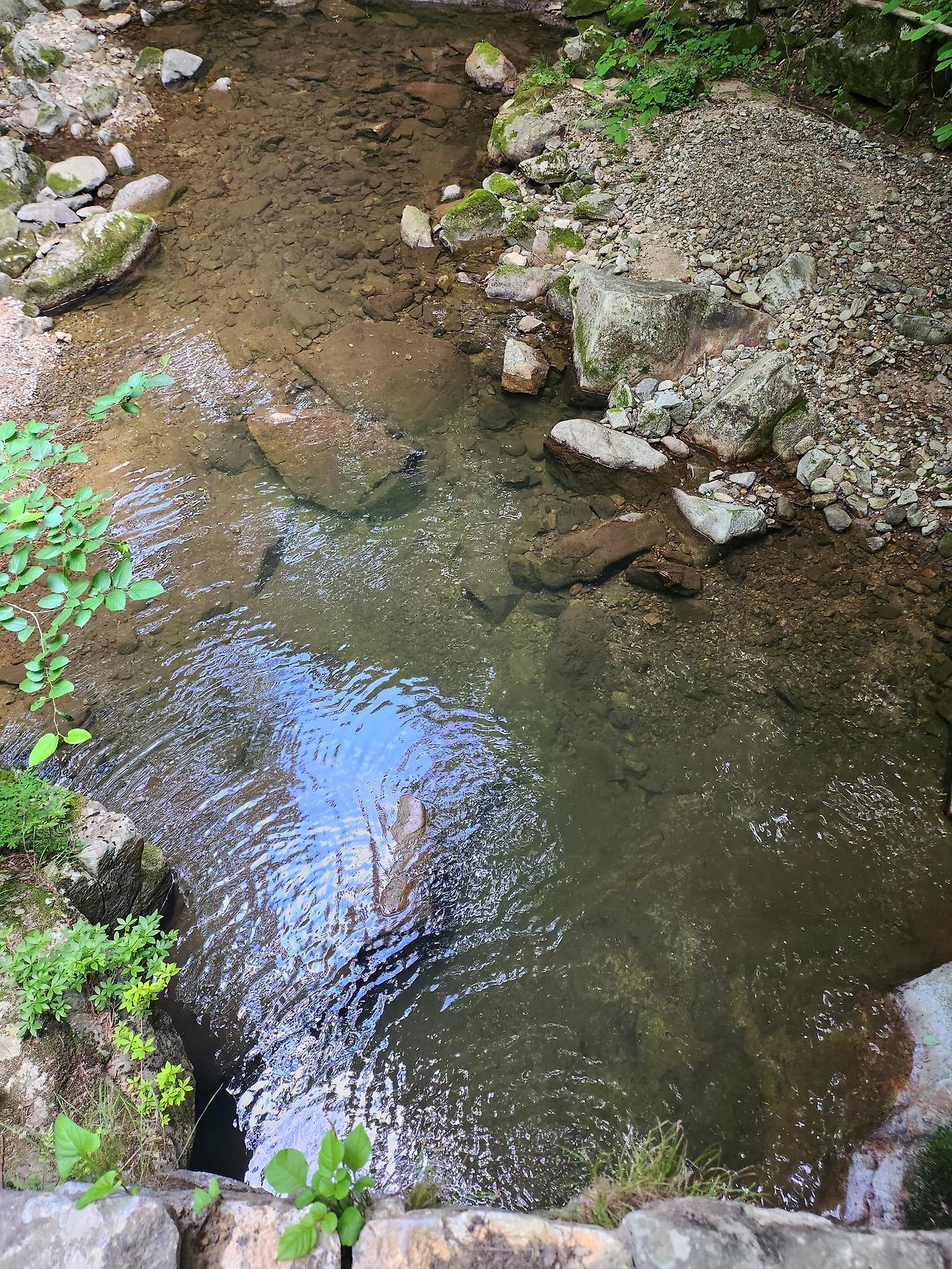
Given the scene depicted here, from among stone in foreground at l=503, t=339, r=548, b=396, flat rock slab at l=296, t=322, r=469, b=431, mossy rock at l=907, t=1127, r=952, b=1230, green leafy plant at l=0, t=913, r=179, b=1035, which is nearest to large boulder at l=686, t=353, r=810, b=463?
stone in foreground at l=503, t=339, r=548, b=396

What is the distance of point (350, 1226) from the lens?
6.35 ft

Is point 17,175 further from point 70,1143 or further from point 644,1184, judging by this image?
point 644,1184

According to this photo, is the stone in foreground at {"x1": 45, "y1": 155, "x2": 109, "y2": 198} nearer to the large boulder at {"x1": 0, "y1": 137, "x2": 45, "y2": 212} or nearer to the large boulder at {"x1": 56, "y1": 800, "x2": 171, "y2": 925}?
the large boulder at {"x1": 0, "y1": 137, "x2": 45, "y2": 212}

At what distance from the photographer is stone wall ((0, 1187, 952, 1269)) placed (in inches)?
72.4

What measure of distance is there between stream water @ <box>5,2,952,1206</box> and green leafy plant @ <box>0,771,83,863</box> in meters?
0.63

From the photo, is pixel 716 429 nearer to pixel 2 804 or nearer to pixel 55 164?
pixel 2 804

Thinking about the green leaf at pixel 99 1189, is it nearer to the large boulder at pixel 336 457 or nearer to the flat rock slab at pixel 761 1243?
the flat rock slab at pixel 761 1243

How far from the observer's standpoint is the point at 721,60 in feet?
24.5

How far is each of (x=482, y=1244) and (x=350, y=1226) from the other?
0.37 m

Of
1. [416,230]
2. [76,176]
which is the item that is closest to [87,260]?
[76,176]

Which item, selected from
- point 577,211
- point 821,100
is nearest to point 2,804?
point 577,211

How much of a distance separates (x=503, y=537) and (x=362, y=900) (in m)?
Result: 2.64

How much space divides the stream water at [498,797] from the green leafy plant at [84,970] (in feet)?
1.50

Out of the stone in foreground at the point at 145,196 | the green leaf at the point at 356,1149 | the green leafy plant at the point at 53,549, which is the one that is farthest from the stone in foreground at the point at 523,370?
the green leaf at the point at 356,1149
